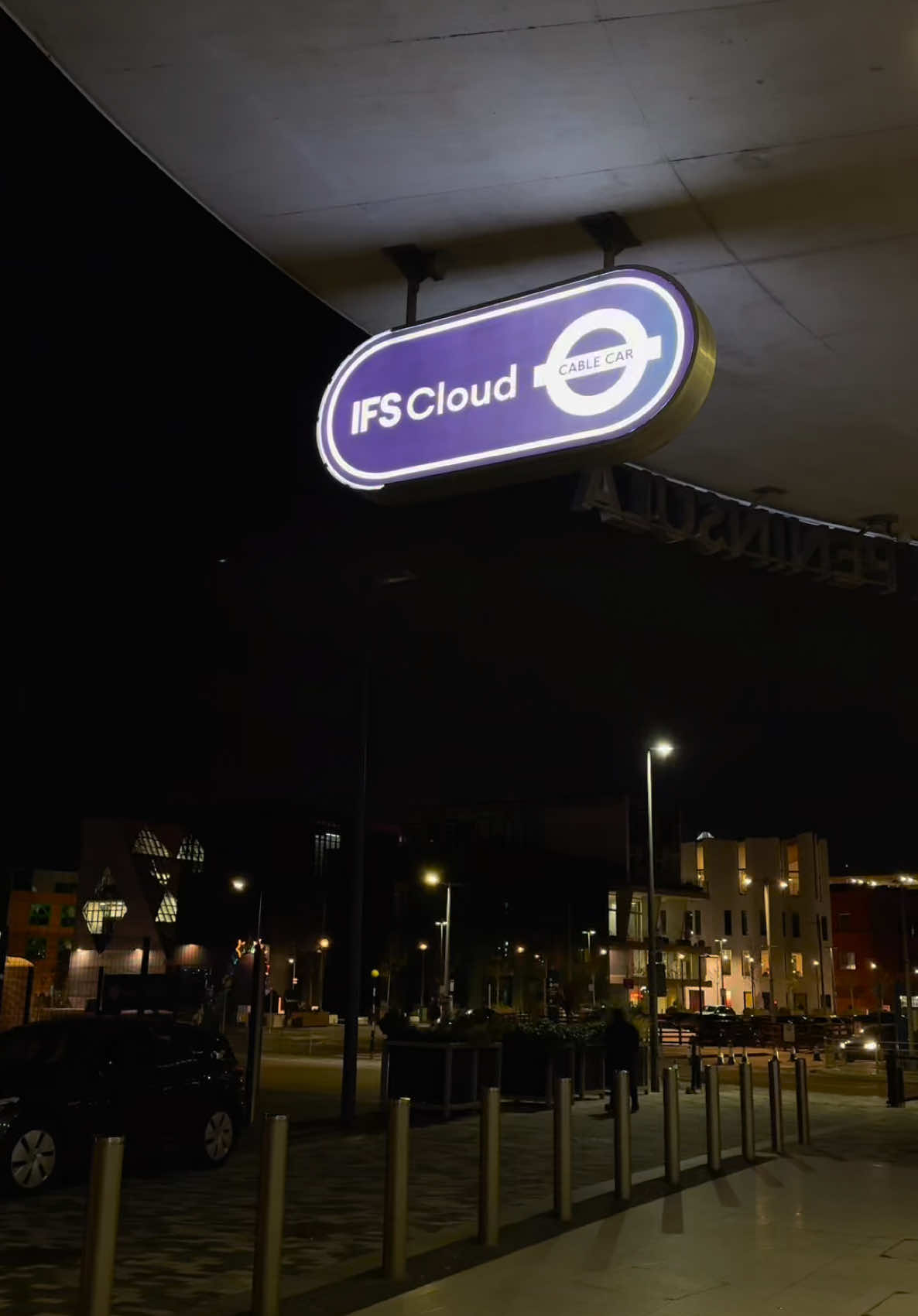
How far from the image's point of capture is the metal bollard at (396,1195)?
678cm

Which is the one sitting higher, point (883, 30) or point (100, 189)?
point (100, 189)

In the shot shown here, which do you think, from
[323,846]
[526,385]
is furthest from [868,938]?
[526,385]

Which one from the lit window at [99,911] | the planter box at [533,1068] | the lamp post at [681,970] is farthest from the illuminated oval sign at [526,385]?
the lamp post at [681,970]

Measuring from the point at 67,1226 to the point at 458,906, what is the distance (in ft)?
203

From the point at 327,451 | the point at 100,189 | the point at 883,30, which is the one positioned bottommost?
the point at 327,451

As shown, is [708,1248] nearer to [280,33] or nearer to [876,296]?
[876,296]

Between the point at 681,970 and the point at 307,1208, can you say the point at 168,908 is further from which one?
the point at 307,1208

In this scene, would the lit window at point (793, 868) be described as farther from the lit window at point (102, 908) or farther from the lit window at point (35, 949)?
the lit window at point (35, 949)

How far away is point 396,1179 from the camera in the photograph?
22.2 ft

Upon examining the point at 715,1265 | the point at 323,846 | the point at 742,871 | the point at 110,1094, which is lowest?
the point at 715,1265

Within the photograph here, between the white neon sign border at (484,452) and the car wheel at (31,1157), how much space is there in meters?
7.01

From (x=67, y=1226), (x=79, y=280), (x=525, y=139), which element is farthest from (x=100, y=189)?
→ (x=67, y=1226)

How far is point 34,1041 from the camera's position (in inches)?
455

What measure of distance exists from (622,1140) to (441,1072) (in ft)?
26.2
